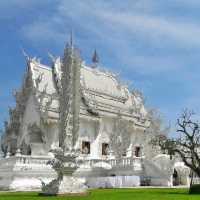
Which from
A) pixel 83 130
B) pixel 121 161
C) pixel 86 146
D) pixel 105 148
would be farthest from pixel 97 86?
pixel 121 161

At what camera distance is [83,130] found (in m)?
32.7

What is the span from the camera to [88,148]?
32969 mm

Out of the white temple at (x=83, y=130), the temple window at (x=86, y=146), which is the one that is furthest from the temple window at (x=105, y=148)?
the temple window at (x=86, y=146)

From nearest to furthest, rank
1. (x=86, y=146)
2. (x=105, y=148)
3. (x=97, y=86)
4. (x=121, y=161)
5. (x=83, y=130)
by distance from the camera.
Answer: (x=121, y=161) → (x=83, y=130) → (x=86, y=146) → (x=105, y=148) → (x=97, y=86)

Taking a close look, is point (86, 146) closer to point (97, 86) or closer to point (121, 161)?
point (121, 161)

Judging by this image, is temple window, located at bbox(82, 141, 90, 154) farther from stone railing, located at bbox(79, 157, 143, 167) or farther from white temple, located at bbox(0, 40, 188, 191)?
stone railing, located at bbox(79, 157, 143, 167)

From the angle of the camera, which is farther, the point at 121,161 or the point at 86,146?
the point at 86,146

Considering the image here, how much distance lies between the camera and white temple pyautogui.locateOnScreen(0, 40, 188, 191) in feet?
70.7

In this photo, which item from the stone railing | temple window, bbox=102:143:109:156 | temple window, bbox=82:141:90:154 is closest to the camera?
the stone railing

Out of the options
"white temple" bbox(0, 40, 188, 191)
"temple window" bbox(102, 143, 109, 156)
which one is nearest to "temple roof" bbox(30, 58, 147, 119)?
"white temple" bbox(0, 40, 188, 191)

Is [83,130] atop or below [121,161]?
atop

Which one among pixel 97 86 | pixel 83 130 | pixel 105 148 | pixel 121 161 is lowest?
pixel 121 161

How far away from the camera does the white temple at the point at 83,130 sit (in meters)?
21.6

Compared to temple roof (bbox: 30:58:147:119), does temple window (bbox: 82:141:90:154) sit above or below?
below
